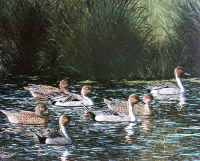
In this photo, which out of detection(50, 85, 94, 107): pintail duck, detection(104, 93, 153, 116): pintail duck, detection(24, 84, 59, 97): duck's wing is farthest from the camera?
detection(24, 84, 59, 97): duck's wing

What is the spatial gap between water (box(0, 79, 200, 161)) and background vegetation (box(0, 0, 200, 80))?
209 inches

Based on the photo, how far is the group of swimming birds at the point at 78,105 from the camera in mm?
15186

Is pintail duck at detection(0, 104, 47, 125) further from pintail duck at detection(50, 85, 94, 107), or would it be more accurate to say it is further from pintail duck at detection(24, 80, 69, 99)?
pintail duck at detection(24, 80, 69, 99)

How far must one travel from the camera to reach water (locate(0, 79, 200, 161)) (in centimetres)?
1359

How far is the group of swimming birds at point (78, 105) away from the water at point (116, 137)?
221 millimetres

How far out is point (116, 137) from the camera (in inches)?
611

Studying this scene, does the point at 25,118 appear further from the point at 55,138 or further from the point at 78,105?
the point at 78,105

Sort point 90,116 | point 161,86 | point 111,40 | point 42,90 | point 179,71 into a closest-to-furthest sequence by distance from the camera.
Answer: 1. point 90,116
2. point 42,90
3. point 161,86
4. point 179,71
5. point 111,40

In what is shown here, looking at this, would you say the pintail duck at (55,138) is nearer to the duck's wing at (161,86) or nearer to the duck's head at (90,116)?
the duck's head at (90,116)

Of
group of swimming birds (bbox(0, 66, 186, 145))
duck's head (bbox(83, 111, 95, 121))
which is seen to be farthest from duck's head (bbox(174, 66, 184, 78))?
duck's head (bbox(83, 111, 95, 121))

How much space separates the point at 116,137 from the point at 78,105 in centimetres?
516

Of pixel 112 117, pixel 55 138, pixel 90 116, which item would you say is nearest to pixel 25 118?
pixel 90 116

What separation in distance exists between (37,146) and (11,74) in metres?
12.6

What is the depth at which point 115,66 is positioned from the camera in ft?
86.6
